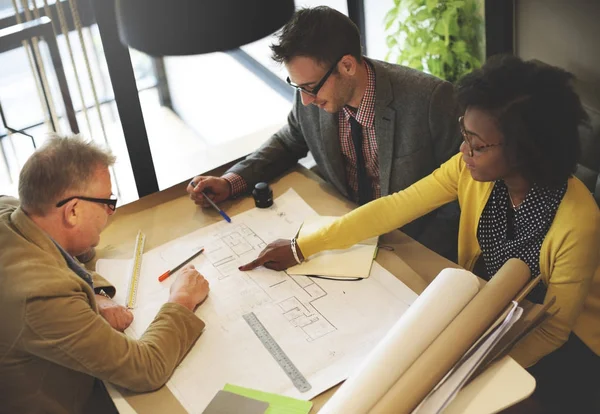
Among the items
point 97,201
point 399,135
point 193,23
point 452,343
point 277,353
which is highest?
point 193,23

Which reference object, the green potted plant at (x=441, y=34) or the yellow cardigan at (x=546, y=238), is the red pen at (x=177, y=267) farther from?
the green potted plant at (x=441, y=34)

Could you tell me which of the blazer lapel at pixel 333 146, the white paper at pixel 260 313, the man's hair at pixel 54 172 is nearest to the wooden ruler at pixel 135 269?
the white paper at pixel 260 313

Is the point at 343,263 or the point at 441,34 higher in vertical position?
the point at 441,34

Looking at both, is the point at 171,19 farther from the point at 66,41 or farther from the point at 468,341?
the point at 66,41

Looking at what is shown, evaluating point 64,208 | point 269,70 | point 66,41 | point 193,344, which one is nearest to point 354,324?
point 193,344

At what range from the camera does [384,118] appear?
6.70ft

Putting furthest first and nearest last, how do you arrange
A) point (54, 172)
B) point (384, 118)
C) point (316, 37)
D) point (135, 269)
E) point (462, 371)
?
1. point (384, 118)
2. point (316, 37)
3. point (135, 269)
4. point (54, 172)
5. point (462, 371)

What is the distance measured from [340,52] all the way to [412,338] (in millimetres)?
956

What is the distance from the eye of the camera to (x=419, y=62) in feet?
9.89

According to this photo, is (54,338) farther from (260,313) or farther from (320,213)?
(320,213)

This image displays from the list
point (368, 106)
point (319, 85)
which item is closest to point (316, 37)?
point (319, 85)

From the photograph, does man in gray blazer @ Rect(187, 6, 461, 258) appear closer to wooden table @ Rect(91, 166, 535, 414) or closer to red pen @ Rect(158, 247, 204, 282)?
wooden table @ Rect(91, 166, 535, 414)

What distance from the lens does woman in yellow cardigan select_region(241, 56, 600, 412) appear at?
154 cm

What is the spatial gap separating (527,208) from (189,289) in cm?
86
